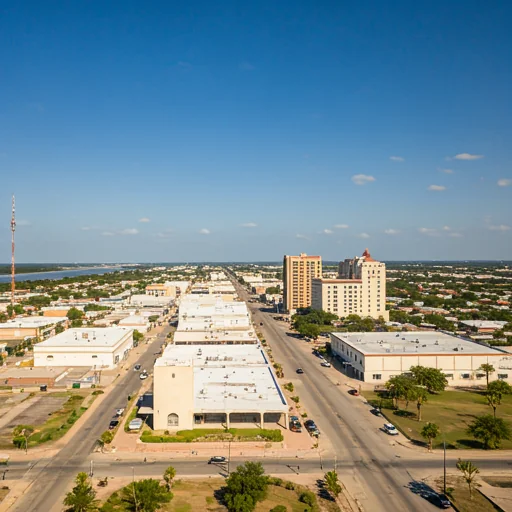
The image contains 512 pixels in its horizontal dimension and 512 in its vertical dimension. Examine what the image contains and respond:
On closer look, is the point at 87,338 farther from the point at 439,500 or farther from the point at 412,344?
the point at 439,500

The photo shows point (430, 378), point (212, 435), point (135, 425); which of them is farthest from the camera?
point (430, 378)

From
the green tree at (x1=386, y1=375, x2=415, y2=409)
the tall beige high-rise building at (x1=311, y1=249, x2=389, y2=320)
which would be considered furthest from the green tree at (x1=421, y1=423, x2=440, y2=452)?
the tall beige high-rise building at (x1=311, y1=249, x2=389, y2=320)

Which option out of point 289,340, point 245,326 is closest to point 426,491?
point 245,326

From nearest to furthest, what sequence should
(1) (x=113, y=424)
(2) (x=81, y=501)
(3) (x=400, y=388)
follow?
(2) (x=81, y=501) → (1) (x=113, y=424) → (3) (x=400, y=388)

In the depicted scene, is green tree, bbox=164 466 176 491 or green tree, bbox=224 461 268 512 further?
green tree, bbox=164 466 176 491

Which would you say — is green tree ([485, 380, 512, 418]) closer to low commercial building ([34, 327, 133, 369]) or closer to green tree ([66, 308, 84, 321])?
low commercial building ([34, 327, 133, 369])

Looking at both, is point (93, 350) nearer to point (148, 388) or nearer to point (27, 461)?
point (148, 388)

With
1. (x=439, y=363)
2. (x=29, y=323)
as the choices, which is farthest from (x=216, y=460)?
(x=29, y=323)
